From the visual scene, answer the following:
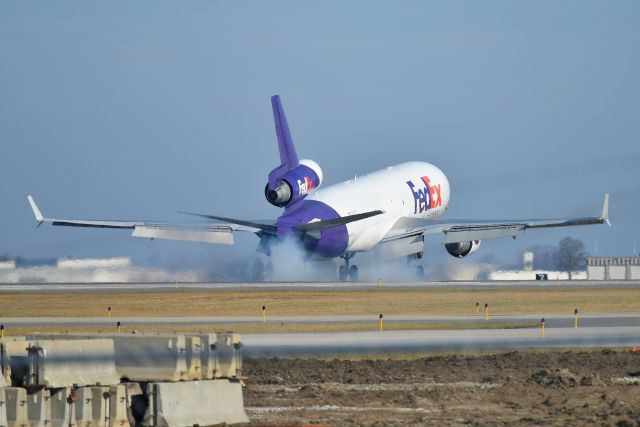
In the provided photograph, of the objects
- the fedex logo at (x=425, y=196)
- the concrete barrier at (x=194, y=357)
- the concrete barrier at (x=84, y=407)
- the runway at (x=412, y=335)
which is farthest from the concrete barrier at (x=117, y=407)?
the fedex logo at (x=425, y=196)

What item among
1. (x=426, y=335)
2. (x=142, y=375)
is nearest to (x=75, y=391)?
(x=142, y=375)

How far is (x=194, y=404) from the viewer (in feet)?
83.9

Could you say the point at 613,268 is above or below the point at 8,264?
above

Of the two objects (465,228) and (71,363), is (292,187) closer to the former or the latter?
(465,228)

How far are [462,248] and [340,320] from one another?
38.0 meters

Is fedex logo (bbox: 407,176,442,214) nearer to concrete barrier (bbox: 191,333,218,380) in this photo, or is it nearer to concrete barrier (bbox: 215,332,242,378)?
concrete barrier (bbox: 215,332,242,378)

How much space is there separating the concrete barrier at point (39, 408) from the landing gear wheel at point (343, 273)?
62.9m

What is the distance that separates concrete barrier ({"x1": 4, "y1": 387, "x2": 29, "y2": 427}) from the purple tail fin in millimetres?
59459

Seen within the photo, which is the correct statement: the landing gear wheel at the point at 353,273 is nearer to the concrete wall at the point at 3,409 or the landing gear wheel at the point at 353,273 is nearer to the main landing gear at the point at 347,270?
the main landing gear at the point at 347,270

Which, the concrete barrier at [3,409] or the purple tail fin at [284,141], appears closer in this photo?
the concrete barrier at [3,409]

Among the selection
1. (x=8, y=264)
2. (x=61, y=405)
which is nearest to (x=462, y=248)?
(x=8, y=264)

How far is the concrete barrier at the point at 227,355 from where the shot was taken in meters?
26.2

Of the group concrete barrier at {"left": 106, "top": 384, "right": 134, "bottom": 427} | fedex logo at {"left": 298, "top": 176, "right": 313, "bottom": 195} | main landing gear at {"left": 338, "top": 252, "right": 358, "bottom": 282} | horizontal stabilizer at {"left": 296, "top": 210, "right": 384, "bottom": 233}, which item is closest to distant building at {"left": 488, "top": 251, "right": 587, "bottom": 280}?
main landing gear at {"left": 338, "top": 252, "right": 358, "bottom": 282}

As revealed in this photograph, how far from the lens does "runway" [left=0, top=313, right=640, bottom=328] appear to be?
171ft
